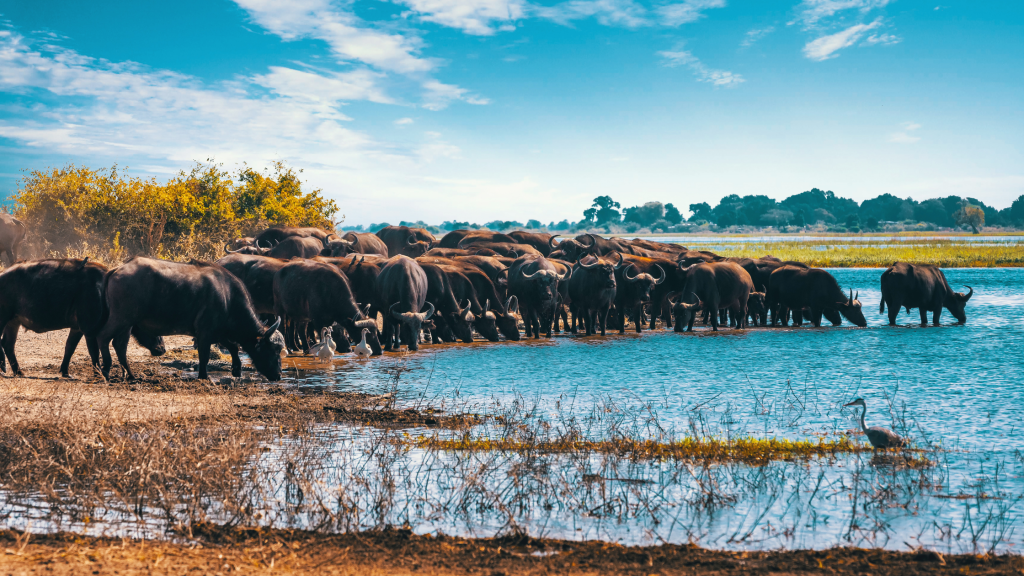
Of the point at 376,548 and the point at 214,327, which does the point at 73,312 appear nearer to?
the point at 214,327

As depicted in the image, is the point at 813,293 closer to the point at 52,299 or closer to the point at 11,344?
the point at 52,299

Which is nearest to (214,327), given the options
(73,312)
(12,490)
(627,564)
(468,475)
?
(73,312)

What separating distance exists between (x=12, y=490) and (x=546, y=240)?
1030 inches

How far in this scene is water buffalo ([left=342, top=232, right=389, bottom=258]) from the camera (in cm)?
2523

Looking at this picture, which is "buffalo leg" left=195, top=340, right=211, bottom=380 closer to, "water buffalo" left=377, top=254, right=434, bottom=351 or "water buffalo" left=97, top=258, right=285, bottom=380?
"water buffalo" left=97, top=258, right=285, bottom=380

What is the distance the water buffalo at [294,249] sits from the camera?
22047 mm

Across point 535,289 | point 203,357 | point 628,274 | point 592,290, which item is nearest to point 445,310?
point 535,289

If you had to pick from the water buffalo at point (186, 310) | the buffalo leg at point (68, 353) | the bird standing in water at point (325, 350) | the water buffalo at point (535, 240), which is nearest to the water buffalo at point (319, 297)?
the bird standing in water at point (325, 350)

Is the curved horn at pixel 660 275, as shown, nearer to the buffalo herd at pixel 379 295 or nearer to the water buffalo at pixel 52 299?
the buffalo herd at pixel 379 295

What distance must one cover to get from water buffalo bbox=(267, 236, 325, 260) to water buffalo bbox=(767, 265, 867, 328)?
1342 centimetres

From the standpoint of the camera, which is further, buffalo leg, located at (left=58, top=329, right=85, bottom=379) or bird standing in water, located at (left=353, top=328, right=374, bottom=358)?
bird standing in water, located at (left=353, top=328, right=374, bottom=358)

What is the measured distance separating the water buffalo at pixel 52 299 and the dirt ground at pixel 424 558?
607 cm

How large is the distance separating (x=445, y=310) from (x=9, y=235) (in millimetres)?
15587

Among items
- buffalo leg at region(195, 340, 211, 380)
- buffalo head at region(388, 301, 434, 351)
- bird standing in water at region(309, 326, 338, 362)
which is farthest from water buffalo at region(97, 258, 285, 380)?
buffalo head at region(388, 301, 434, 351)
